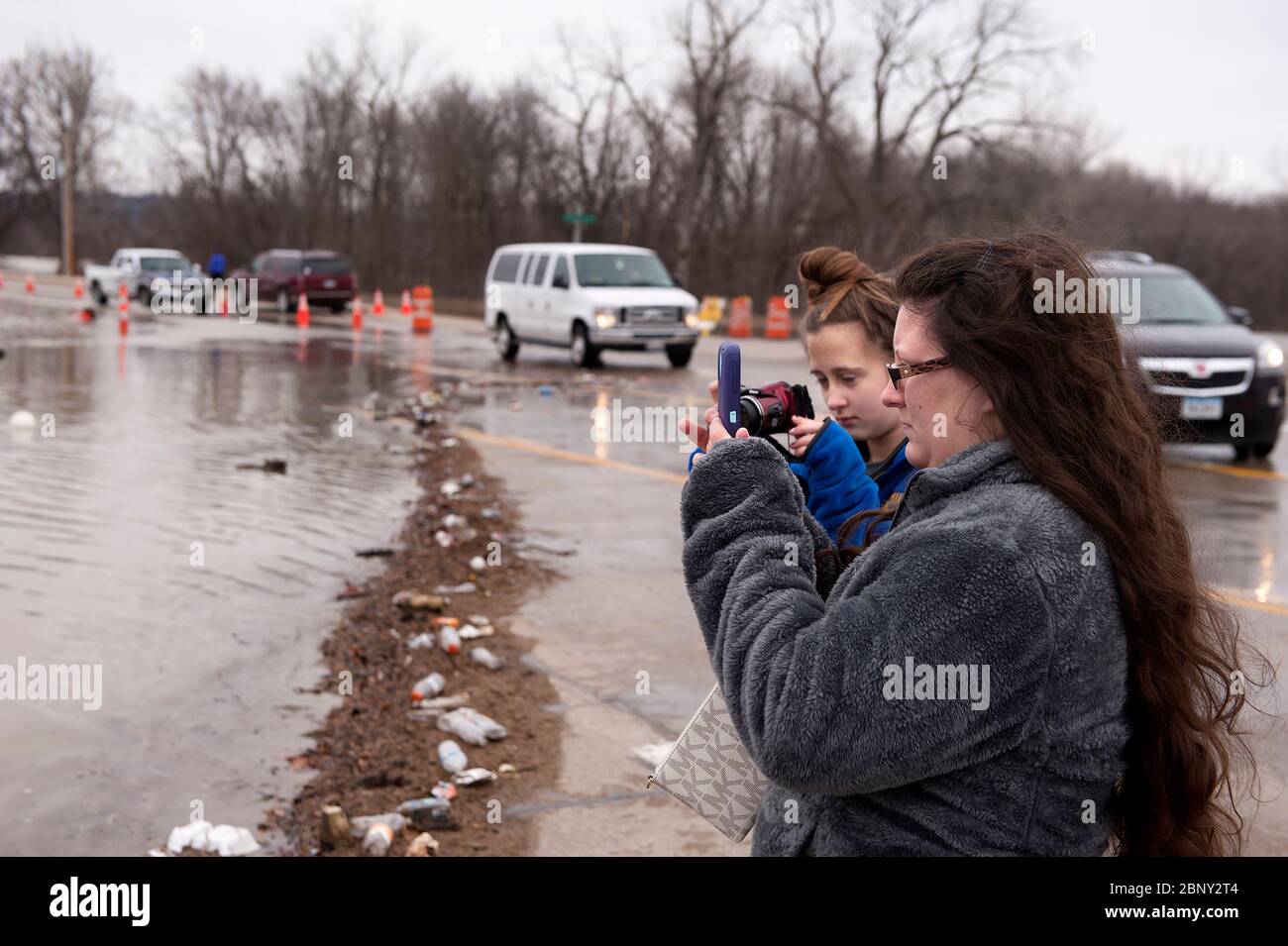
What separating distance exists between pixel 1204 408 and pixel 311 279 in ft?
96.8

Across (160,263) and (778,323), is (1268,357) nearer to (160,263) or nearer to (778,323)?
(778,323)

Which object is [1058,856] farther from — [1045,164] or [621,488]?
[1045,164]

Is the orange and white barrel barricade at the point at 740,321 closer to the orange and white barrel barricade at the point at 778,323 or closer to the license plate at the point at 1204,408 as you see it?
the orange and white barrel barricade at the point at 778,323

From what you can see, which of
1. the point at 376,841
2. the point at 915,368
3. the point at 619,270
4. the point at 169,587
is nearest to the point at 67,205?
the point at 619,270

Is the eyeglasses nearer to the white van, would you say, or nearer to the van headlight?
the van headlight

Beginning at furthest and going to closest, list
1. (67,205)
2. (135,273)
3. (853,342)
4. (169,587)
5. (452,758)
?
(67,205), (135,273), (169,587), (452,758), (853,342)

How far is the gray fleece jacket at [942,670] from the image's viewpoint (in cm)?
173

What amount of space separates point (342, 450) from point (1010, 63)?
1240 inches

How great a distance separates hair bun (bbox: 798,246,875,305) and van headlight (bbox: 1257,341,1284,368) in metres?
10.7

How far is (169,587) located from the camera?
23.6ft

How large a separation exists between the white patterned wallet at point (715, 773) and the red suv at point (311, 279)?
36.9 metres
